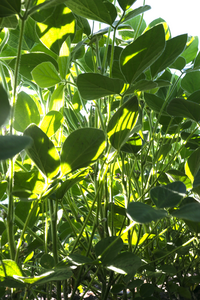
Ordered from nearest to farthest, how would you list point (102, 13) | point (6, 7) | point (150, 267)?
1. point (6, 7)
2. point (102, 13)
3. point (150, 267)

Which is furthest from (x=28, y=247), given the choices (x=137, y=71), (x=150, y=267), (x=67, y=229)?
(x=137, y=71)

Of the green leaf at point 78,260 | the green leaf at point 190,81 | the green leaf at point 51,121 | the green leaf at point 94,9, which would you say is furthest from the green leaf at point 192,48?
the green leaf at point 78,260

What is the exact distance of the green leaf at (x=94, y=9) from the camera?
304mm

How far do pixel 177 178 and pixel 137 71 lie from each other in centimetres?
20

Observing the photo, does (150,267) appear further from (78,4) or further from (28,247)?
(78,4)

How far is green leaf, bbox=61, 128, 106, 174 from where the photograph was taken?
0.23 m

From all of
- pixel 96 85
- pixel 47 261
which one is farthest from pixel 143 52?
pixel 47 261

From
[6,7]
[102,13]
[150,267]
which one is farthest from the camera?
[150,267]

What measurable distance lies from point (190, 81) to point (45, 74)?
31cm

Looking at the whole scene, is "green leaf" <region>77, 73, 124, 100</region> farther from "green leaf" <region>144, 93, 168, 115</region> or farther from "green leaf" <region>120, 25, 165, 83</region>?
"green leaf" <region>144, 93, 168, 115</region>

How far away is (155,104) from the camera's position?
457mm

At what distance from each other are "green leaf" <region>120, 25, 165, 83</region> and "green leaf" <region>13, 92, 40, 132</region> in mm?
132

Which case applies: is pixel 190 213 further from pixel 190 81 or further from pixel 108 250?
pixel 190 81

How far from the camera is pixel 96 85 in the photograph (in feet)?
0.98
